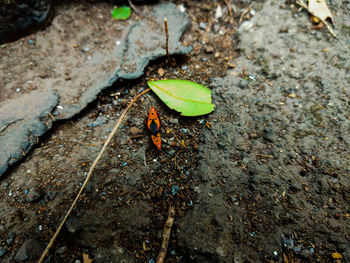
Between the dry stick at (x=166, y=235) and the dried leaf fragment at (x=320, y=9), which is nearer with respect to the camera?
the dry stick at (x=166, y=235)

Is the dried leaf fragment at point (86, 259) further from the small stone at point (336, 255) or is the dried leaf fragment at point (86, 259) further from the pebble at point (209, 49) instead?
the pebble at point (209, 49)

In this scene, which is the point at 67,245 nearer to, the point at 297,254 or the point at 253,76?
the point at 297,254

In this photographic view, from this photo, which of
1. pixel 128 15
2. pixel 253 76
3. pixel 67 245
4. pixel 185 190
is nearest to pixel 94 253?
pixel 67 245

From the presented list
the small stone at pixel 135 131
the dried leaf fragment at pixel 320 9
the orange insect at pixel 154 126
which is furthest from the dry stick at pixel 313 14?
the small stone at pixel 135 131

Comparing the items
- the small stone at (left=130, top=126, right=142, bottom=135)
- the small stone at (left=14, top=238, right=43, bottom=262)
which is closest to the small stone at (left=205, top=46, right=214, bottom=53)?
the small stone at (left=130, top=126, right=142, bottom=135)

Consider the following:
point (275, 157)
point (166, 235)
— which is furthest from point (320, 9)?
point (166, 235)

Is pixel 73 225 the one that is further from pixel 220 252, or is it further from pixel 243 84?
pixel 243 84
